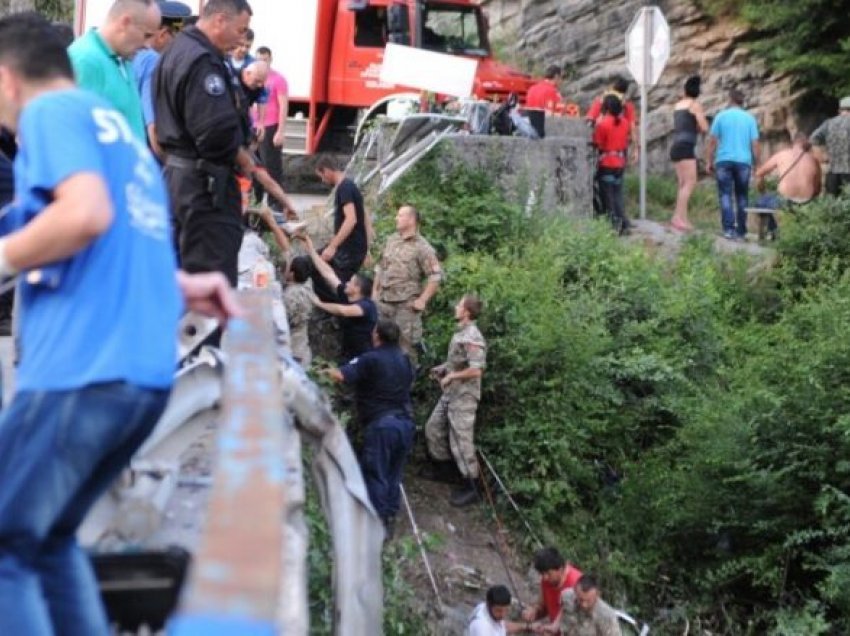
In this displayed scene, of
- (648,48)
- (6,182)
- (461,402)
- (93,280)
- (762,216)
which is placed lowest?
(461,402)

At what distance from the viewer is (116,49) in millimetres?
6910

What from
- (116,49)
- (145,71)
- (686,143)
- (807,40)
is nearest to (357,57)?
(686,143)

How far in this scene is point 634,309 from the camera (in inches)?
659

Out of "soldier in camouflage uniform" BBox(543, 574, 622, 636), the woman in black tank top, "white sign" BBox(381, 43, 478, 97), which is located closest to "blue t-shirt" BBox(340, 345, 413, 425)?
"soldier in camouflage uniform" BBox(543, 574, 622, 636)

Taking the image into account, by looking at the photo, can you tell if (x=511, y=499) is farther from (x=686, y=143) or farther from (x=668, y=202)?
(x=668, y=202)

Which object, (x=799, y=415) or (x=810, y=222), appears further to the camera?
(x=810, y=222)

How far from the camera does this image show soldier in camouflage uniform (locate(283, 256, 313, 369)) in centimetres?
1192

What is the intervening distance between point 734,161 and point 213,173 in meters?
13.2

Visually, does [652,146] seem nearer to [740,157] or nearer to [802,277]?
[740,157]

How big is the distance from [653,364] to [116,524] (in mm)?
11283

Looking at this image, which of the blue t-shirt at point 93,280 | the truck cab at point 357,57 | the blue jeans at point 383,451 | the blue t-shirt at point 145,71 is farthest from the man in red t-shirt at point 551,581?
the truck cab at point 357,57

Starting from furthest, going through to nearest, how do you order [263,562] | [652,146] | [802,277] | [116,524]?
1. [652,146]
2. [802,277]
3. [116,524]
4. [263,562]

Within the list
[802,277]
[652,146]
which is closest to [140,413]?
[802,277]

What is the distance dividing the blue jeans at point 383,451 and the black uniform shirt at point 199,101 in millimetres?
4758
